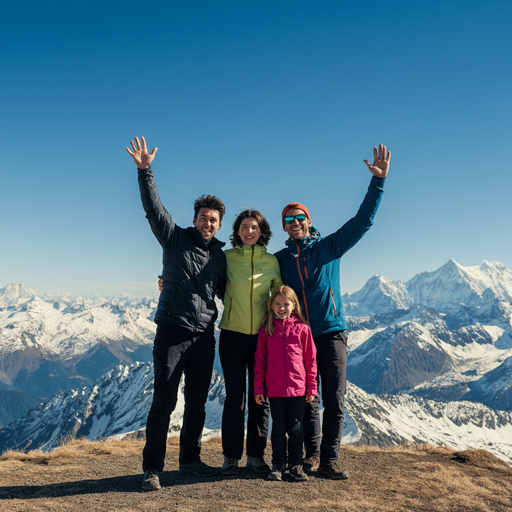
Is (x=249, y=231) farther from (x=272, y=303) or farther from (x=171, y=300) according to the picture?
(x=171, y=300)

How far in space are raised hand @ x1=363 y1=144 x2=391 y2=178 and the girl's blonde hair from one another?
358cm

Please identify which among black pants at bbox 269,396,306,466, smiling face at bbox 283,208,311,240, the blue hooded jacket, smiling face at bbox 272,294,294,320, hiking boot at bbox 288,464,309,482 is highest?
smiling face at bbox 283,208,311,240

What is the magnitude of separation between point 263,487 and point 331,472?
1603 mm

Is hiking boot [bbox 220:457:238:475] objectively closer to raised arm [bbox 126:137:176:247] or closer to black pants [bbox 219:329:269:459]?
black pants [bbox 219:329:269:459]

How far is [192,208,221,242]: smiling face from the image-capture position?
9.33 metres

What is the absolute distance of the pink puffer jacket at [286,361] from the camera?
857 centimetres

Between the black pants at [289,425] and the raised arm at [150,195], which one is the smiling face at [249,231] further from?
the black pants at [289,425]

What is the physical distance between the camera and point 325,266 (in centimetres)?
964

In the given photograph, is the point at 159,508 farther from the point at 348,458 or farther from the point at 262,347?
the point at 348,458

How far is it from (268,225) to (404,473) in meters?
6.82

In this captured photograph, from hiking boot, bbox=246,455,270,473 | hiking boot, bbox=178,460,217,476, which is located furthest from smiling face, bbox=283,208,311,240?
hiking boot, bbox=178,460,217,476

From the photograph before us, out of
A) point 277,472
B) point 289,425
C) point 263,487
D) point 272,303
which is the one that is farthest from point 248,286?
point 263,487

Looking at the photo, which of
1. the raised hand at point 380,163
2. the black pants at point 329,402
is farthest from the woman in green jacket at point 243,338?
the raised hand at point 380,163

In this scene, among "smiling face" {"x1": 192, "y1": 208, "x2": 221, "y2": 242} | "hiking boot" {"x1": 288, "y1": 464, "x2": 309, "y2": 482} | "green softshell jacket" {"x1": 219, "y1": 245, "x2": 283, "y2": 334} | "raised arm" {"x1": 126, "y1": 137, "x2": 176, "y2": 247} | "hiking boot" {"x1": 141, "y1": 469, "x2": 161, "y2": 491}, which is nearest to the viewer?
"hiking boot" {"x1": 141, "y1": 469, "x2": 161, "y2": 491}
